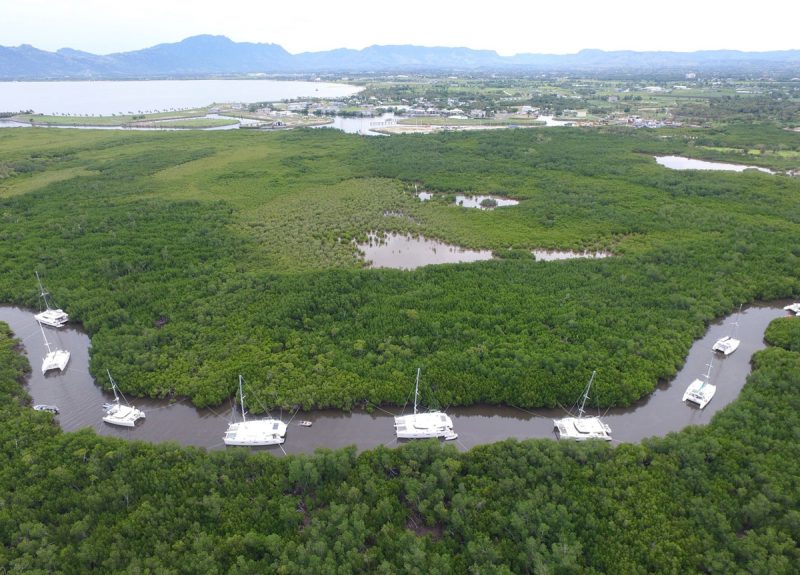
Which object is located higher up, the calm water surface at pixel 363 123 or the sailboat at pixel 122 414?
the calm water surface at pixel 363 123

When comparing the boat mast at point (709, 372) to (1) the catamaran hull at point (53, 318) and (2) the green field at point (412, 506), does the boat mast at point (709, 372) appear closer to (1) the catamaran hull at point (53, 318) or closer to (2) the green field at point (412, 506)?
(2) the green field at point (412, 506)

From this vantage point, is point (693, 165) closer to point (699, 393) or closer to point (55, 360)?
point (699, 393)

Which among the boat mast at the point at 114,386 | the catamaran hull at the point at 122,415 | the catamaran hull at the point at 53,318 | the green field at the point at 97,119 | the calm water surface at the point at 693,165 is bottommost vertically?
the catamaran hull at the point at 122,415

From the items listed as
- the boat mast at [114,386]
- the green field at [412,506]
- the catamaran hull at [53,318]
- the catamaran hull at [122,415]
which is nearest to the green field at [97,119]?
the catamaran hull at [53,318]

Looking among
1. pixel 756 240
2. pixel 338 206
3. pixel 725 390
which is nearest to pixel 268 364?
pixel 725 390

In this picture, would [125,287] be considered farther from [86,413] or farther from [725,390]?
[725,390]

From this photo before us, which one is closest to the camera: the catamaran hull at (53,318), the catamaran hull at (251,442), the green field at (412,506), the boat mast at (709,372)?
the green field at (412,506)
